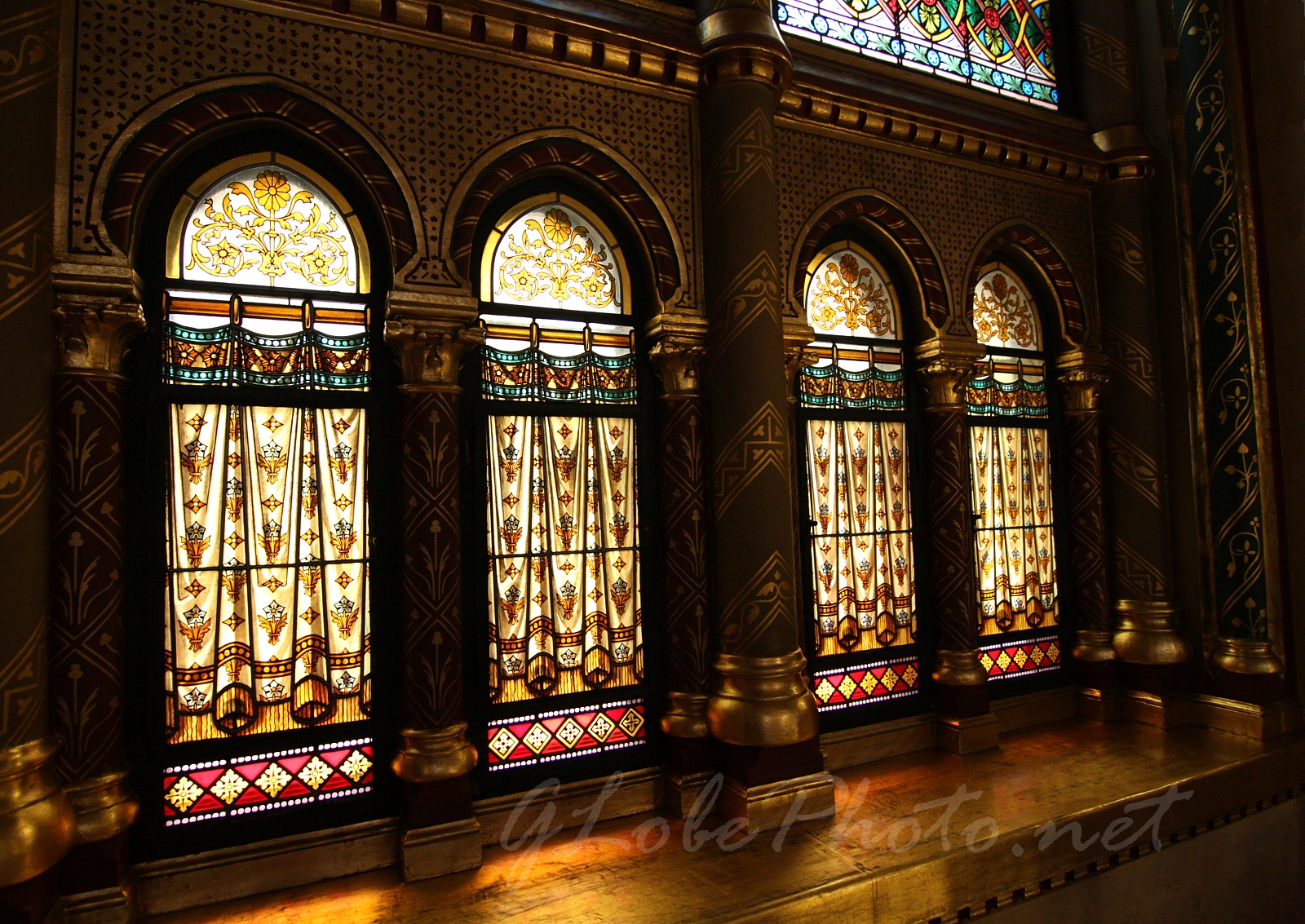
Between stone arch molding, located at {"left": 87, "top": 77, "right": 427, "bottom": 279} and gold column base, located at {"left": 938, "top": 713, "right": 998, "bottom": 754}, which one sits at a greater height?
stone arch molding, located at {"left": 87, "top": 77, "right": 427, "bottom": 279}

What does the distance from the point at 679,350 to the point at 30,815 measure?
8.87ft

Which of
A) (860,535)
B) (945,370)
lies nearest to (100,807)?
(860,535)

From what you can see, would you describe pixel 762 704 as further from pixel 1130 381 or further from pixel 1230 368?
pixel 1230 368

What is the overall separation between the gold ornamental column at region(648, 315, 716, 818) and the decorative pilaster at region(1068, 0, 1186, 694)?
9.01 ft

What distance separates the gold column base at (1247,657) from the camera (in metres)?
4.32

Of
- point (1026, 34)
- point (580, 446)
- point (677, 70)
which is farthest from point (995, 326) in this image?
point (580, 446)

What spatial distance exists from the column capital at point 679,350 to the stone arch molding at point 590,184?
7cm

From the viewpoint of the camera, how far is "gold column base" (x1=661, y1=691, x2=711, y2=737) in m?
3.38

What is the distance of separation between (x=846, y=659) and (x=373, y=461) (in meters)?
2.50

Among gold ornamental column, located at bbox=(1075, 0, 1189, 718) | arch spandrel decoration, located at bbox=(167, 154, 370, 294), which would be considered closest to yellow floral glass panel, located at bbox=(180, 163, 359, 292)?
arch spandrel decoration, located at bbox=(167, 154, 370, 294)

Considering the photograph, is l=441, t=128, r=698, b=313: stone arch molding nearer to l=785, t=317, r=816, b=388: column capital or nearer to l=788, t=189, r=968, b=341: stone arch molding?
l=785, t=317, r=816, b=388: column capital

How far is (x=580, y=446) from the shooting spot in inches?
134

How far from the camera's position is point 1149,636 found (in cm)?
459

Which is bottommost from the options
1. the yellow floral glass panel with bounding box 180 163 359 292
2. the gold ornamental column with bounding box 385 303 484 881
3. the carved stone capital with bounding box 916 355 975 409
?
the gold ornamental column with bounding box 385 303 484 881
